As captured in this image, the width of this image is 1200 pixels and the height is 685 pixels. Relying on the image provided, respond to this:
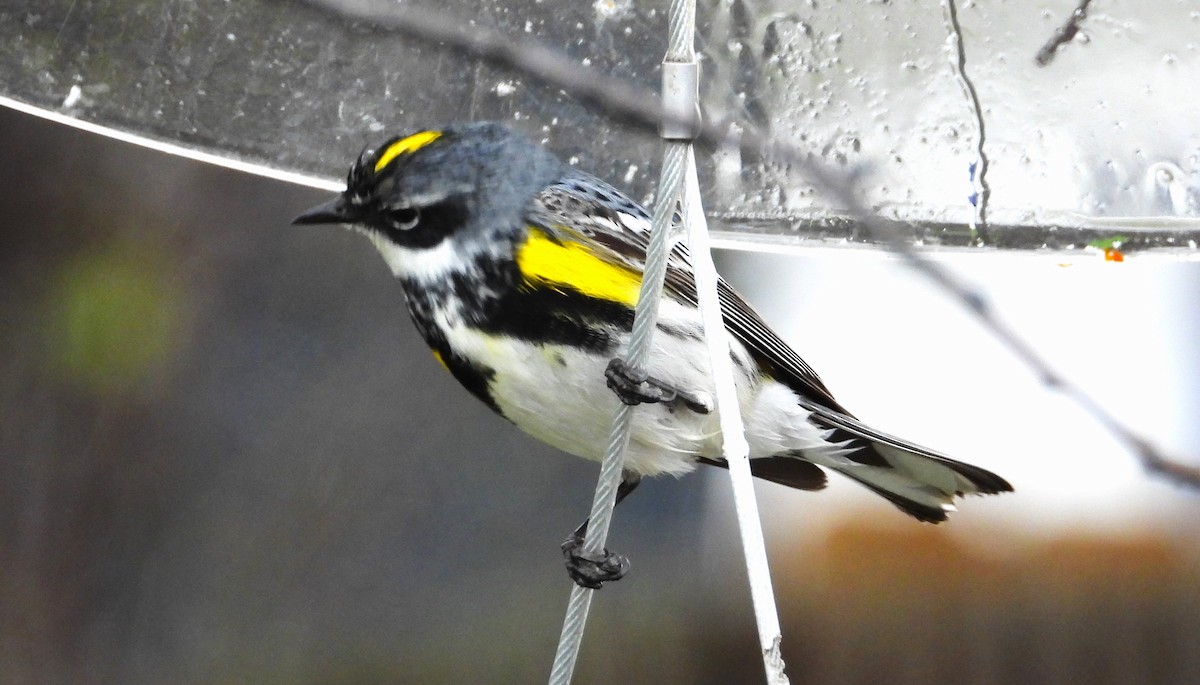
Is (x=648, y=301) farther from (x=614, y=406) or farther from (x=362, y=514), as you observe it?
(x=362, y=514)

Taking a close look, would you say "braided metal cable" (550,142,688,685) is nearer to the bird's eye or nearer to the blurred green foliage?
the bird's eye

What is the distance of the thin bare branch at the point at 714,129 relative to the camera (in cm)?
99

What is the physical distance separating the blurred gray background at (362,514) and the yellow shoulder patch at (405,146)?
188 centimetres

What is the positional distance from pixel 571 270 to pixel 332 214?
0.32 meters

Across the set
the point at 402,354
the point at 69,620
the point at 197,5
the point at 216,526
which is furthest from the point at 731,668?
the point at 197,5

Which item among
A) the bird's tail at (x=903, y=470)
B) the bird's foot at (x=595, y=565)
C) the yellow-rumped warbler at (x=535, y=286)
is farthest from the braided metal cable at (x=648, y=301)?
the bird's tail at (x=903, y=470)

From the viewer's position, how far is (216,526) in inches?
145

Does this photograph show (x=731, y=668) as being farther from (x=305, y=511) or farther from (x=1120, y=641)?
(x=305, y=511)

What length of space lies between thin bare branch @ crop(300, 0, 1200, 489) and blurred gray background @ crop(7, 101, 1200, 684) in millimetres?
2013

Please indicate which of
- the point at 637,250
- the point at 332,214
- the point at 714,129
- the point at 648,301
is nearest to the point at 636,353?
the point at 648,301

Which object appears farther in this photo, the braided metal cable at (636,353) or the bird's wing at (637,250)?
the bird's wing at (637,250)

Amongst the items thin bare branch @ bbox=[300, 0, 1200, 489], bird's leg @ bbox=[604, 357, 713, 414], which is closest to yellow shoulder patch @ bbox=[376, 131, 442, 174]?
thin bare branch @ bbox=[300, 0, 1200, 489]

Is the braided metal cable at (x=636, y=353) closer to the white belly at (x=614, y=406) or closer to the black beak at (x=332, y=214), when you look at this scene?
the white belly at (x=614, y=406)

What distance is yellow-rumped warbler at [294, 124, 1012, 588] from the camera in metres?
1.53
